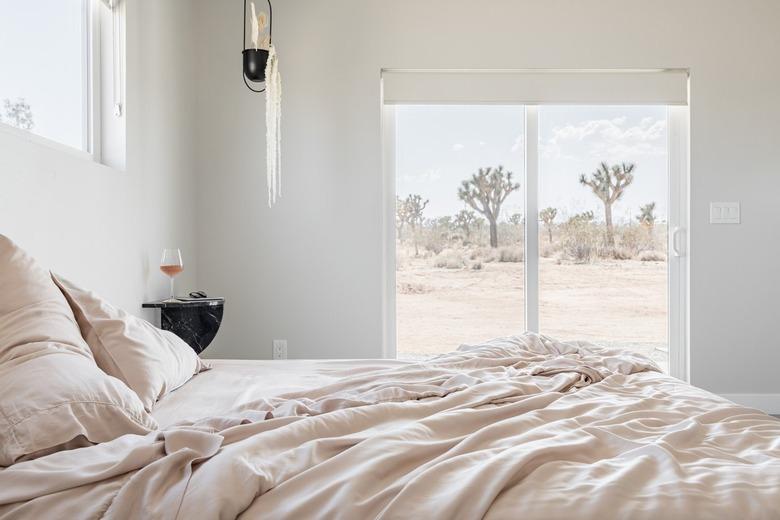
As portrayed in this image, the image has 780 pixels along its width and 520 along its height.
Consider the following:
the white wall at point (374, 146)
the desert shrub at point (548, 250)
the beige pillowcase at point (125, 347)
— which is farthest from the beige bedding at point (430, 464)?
the desert shrub at point (548, 250)

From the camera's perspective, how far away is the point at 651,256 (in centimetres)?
394

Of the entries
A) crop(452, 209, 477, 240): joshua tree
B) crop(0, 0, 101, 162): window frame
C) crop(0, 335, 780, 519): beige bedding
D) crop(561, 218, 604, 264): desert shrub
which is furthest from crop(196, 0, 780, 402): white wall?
crop(0, 335, 780, 519): beige bedding

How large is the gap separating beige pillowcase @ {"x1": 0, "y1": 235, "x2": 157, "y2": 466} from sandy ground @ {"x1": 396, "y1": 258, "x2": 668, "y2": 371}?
2.57 meters

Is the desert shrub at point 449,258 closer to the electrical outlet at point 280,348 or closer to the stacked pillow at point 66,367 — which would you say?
the electrical outlet at point 280,348

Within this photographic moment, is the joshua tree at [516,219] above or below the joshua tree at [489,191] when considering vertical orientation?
below

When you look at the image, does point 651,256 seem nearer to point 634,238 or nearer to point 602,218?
point 634,238

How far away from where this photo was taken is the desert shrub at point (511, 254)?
3938 millimetres

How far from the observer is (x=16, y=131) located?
6.74ft

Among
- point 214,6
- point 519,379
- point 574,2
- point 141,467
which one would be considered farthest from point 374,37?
point 141,467

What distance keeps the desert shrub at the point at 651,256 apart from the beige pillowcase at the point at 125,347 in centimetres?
312

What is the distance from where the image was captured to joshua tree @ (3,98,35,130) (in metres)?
2.04

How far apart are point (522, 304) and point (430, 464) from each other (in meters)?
2.95

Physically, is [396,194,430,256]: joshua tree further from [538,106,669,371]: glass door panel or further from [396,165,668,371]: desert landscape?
[538,106,669,371]: glass door panel

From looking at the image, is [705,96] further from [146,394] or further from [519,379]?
[146,394]
